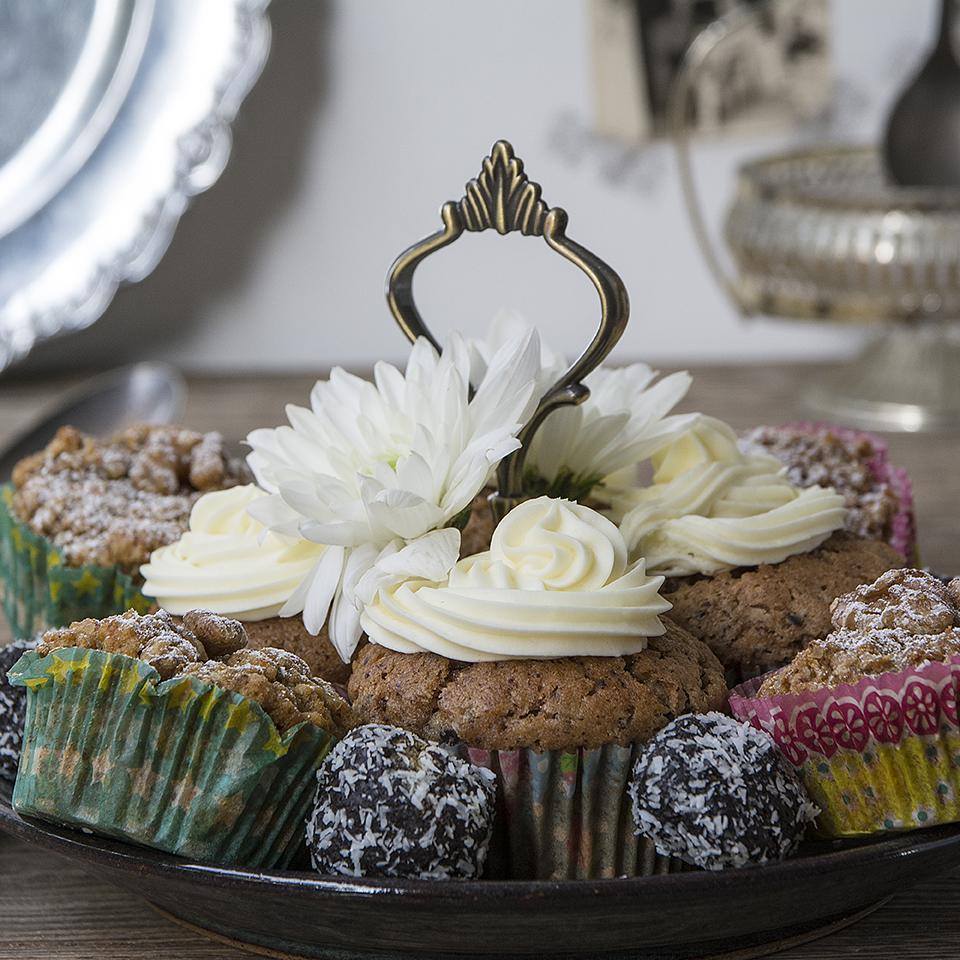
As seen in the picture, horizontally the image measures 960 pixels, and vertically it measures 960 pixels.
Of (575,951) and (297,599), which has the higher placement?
(297,599)

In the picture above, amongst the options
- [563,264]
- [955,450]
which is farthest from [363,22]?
[955,450]

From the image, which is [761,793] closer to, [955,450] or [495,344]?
[495,344]

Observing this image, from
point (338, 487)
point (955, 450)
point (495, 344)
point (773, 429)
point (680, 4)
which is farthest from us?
point (680, 4)

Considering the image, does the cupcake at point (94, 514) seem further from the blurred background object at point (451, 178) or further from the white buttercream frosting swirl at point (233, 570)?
the blurred background object at point (451, 178)

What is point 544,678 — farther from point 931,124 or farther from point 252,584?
point 931,124

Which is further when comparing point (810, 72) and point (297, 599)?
point (810, 72)

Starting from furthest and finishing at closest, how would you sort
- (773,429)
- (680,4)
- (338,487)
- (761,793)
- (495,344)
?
(680,4) → (773,429) → (495,344) → (338,487) → (761,793)

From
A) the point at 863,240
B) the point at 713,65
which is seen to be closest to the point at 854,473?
the point at 863,240
